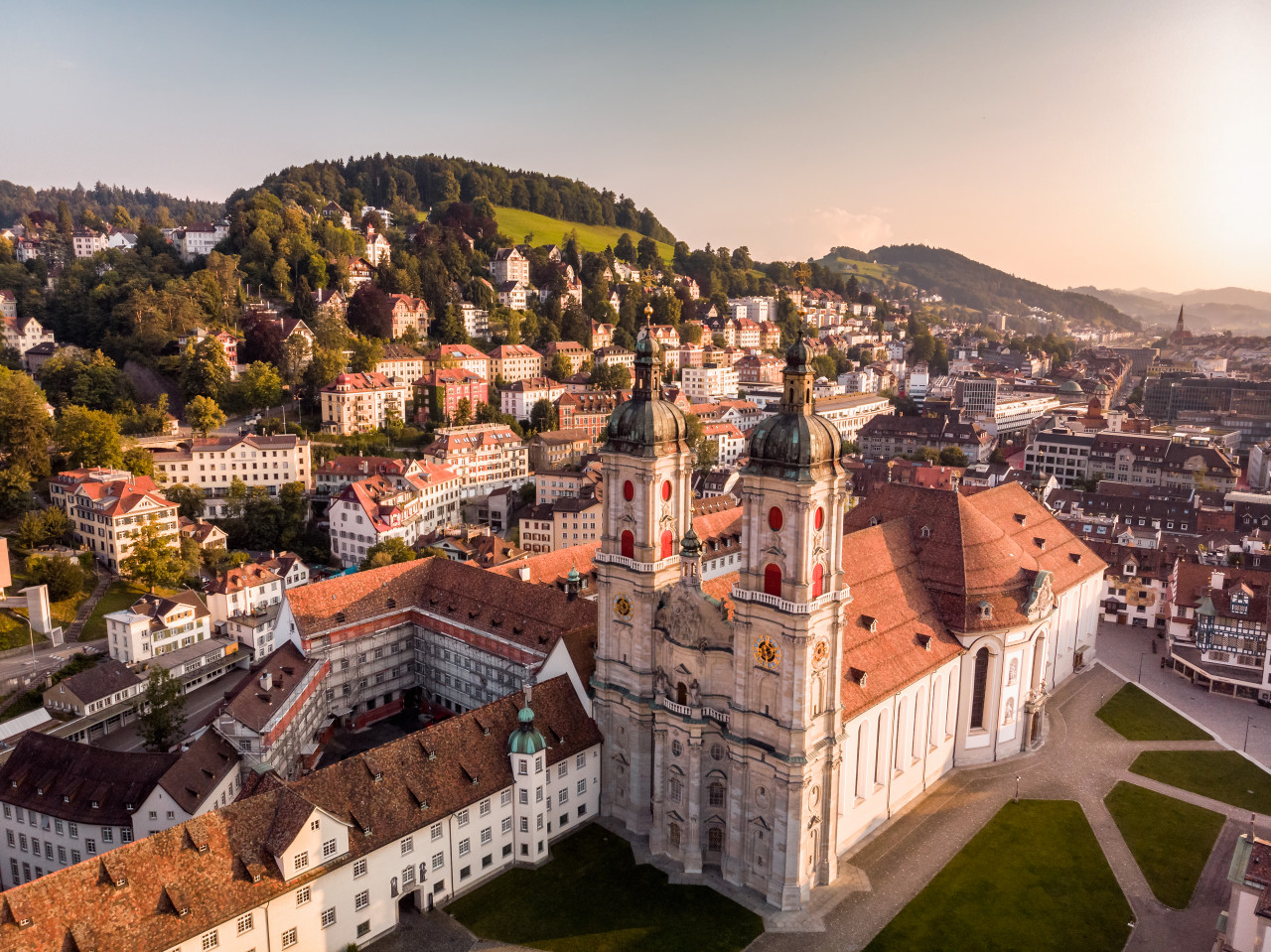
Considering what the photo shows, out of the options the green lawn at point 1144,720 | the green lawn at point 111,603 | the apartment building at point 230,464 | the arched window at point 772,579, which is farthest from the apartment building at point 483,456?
the arched window at point 772,579

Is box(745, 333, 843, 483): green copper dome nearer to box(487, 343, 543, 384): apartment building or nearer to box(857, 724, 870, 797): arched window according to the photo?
box(857, 724, 870, 797): arched window

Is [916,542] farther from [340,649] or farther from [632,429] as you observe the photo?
[340,649]

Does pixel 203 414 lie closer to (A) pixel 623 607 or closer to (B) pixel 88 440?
(B) pixel 88 440

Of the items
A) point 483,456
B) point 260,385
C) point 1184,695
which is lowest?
point 1184,695

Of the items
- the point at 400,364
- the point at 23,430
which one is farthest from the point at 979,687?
the point at 400,364

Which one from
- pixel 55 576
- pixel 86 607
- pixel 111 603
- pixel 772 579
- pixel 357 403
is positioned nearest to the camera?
pixel 772 579

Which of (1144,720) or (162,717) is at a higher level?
(162,717)

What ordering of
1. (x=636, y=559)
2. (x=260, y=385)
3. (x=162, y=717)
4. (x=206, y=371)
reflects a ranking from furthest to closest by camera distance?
(x=260, y=385)
(x=206, y=371)
(x=162, y=717)
(x=636, y=559)
